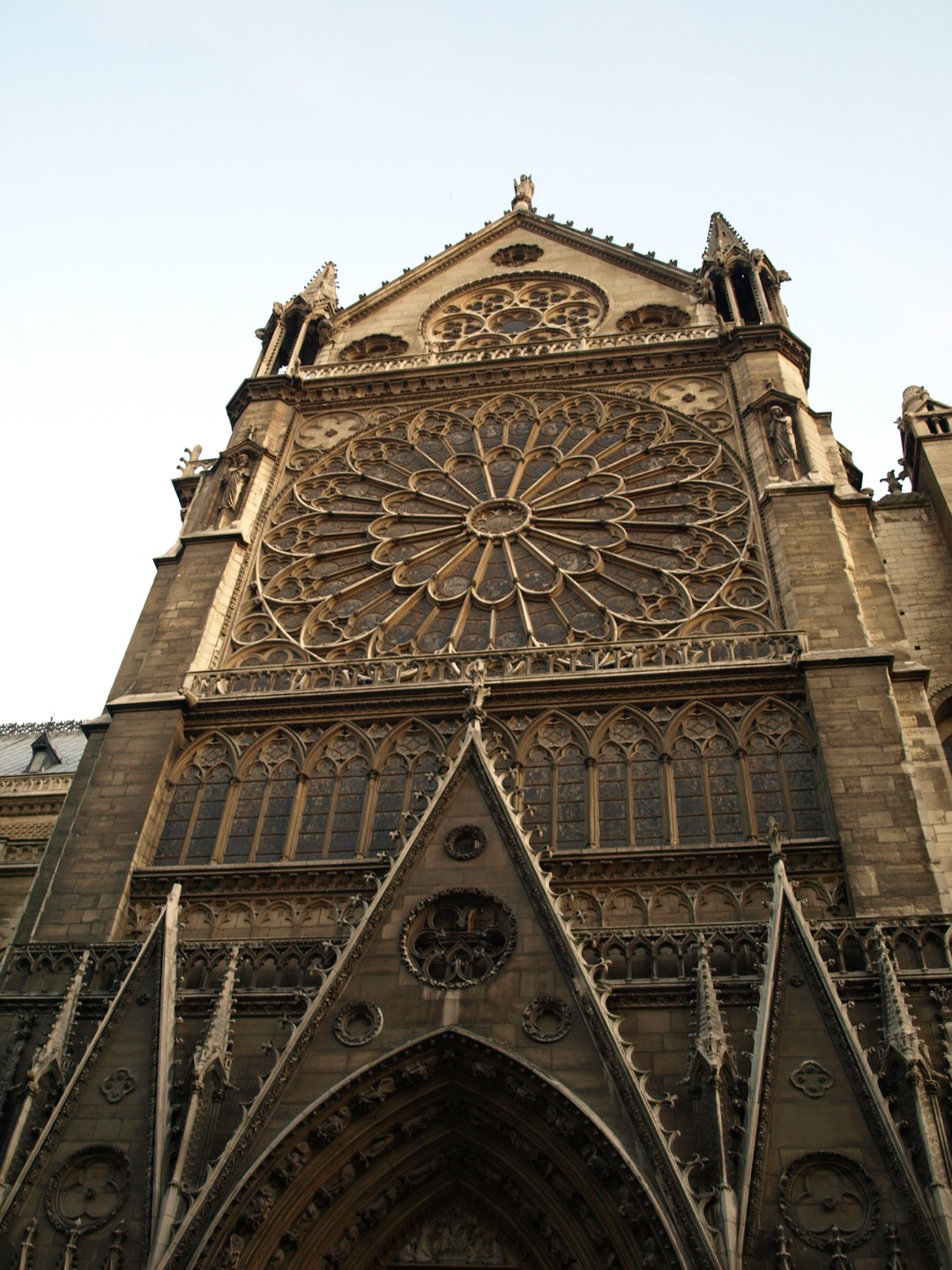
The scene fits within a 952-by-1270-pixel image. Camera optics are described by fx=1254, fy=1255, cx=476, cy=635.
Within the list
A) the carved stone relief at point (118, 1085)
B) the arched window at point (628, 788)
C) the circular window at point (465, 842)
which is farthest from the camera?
the arched window at point (628, 788)

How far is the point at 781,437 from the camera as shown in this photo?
66.1 feet

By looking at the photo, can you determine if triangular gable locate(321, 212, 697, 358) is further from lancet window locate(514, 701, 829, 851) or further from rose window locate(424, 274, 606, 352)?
lancet window locate(514, 701, 829, 851)

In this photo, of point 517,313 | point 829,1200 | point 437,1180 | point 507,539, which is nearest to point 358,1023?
point 437,1180

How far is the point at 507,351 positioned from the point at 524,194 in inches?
350

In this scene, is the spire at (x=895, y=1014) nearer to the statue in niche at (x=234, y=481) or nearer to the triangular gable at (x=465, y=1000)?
the triangular gable at (x=465, y=1000)

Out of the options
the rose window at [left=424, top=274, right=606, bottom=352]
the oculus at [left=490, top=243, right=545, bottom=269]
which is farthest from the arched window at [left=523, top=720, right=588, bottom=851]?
the oculus at [left=490, top=243, right=545, bottom=269]

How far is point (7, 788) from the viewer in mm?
23875

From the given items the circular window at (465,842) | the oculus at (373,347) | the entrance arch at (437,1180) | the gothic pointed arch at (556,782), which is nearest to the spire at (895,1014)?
the entrance arch at (437,1180)

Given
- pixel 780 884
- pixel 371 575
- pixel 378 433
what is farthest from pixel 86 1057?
pixel 378 433

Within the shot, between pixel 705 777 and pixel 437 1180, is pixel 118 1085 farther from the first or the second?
pixel 705 777

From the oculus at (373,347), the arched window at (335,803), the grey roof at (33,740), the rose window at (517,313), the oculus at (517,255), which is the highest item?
the oculus at (517,255)

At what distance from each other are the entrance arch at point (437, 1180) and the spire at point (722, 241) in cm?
1865

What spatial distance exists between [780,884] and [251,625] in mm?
9698

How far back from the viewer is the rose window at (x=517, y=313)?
2564 centimetres
